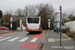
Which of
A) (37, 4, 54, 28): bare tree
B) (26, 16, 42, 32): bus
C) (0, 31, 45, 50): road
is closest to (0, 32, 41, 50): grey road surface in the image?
(0, 31, 45, 50): road

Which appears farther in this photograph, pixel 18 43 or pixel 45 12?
pixel 45 12

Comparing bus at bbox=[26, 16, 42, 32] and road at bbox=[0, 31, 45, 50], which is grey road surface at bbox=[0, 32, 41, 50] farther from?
bus at bbox=[26, 16, 42, 32]

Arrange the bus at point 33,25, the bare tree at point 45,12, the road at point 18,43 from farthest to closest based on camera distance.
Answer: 1. the bare tree at point 45,12
2. the bus at point 33,25
3. the road at point 18,43

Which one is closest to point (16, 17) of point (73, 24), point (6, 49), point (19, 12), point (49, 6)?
point (19, 12)

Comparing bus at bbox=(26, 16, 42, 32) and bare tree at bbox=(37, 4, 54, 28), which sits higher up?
bare tree at bbox=(37, 4, 54, 28)

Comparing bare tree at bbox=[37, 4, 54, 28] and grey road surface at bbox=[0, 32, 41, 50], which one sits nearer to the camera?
grey road surface at bbox=[0, 32, 41, 50]

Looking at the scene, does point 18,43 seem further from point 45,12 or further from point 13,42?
point 45,12

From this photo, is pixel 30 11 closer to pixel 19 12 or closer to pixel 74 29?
pixel 19 12

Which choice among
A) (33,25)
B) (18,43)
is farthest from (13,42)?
→ (33,25)

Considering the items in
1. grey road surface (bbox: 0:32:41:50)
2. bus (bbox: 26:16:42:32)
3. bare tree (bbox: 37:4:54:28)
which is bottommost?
grey road surface (bbox: 0:32:41:50)

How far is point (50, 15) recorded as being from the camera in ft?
164

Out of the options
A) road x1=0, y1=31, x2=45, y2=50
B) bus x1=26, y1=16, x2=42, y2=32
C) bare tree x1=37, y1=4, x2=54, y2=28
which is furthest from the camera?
bare tree x1=37, y1=4, x2=54, y2=28

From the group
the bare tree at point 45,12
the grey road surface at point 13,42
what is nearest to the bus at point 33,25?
the grey road surface at point 13,42

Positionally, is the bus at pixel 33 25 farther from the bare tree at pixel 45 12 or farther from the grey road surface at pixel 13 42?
the bare tree at pixel 45 12
